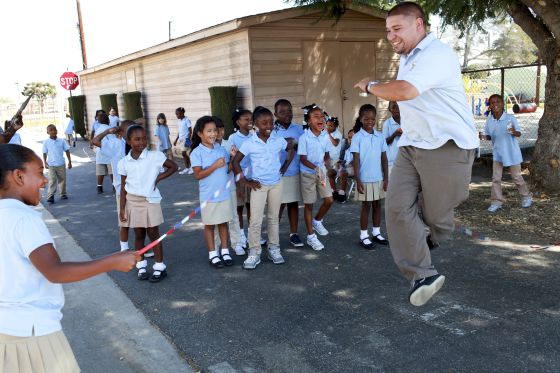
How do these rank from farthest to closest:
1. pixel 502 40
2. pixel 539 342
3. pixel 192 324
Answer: pixel 502 40, pixel 192 324, pixel 539 342

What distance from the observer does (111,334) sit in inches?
166

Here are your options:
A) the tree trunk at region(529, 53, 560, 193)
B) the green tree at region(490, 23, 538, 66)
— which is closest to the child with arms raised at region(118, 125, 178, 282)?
the tree trunk at region(529, 53, 560, 193)

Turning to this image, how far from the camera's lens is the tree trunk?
27.0ft

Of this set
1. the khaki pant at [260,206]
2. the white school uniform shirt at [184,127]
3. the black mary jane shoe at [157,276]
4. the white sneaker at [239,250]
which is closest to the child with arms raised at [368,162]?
the khaki pant at [260,206]

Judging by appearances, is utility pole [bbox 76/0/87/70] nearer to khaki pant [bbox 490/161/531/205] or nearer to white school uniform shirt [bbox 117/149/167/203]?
white school uniform shirt [bbox 117/149/167/203]

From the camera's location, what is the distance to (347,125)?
13.2 meters

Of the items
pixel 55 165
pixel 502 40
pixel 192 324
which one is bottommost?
pixel 192 324

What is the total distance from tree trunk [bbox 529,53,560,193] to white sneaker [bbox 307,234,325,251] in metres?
4.30

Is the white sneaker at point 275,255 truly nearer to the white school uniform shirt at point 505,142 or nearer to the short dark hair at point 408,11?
the short dark hair at point 408,11

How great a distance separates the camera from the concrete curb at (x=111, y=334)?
3705 mm

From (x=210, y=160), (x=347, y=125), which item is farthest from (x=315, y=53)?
(x=210, y=160)

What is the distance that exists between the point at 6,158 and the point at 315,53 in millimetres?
10848

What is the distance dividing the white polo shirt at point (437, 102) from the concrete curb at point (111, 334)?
2.27 m

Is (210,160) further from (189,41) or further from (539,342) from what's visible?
(189,41)
